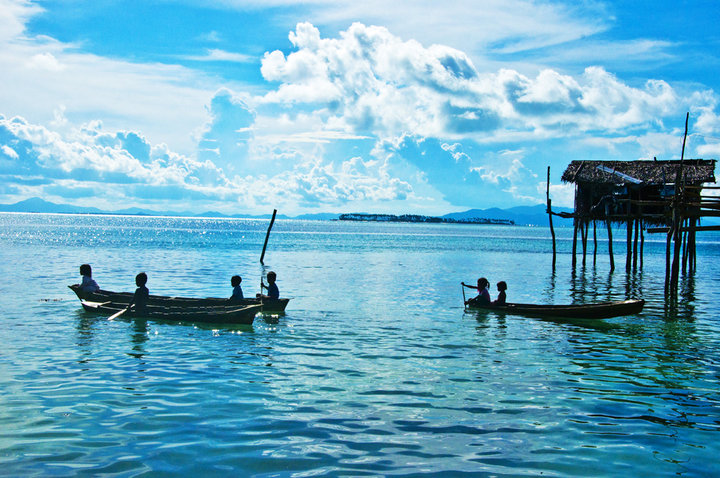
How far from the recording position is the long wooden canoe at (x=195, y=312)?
1711cm

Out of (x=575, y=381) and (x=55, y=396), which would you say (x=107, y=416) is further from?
(x=575, y=381)

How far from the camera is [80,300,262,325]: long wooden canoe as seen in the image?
1711 cm

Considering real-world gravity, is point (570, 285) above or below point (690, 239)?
below

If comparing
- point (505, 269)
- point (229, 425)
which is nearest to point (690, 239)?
point (505, 269)

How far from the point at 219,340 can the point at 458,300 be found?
505 inches

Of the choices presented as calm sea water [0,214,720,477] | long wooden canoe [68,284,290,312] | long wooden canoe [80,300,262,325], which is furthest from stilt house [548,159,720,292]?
long wooden canoe [80,300,262,325]

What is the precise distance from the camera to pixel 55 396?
1006 centimetres

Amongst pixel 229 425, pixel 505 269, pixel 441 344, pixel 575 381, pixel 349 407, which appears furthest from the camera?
pixel 505 269

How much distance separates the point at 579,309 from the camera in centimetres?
1928

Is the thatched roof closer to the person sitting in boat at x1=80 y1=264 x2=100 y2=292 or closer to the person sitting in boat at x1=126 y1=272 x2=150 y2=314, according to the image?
the person sitting in boat at x1=126 y1=272 x2=150 y2=314

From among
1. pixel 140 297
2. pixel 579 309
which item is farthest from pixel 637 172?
pixel 140 297

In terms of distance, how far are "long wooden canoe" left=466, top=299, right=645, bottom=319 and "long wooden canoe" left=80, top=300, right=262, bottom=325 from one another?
850cm

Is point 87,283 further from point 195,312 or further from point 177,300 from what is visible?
point 195,312

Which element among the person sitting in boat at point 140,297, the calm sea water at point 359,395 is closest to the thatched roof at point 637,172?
the calm sea water at point 359,395
